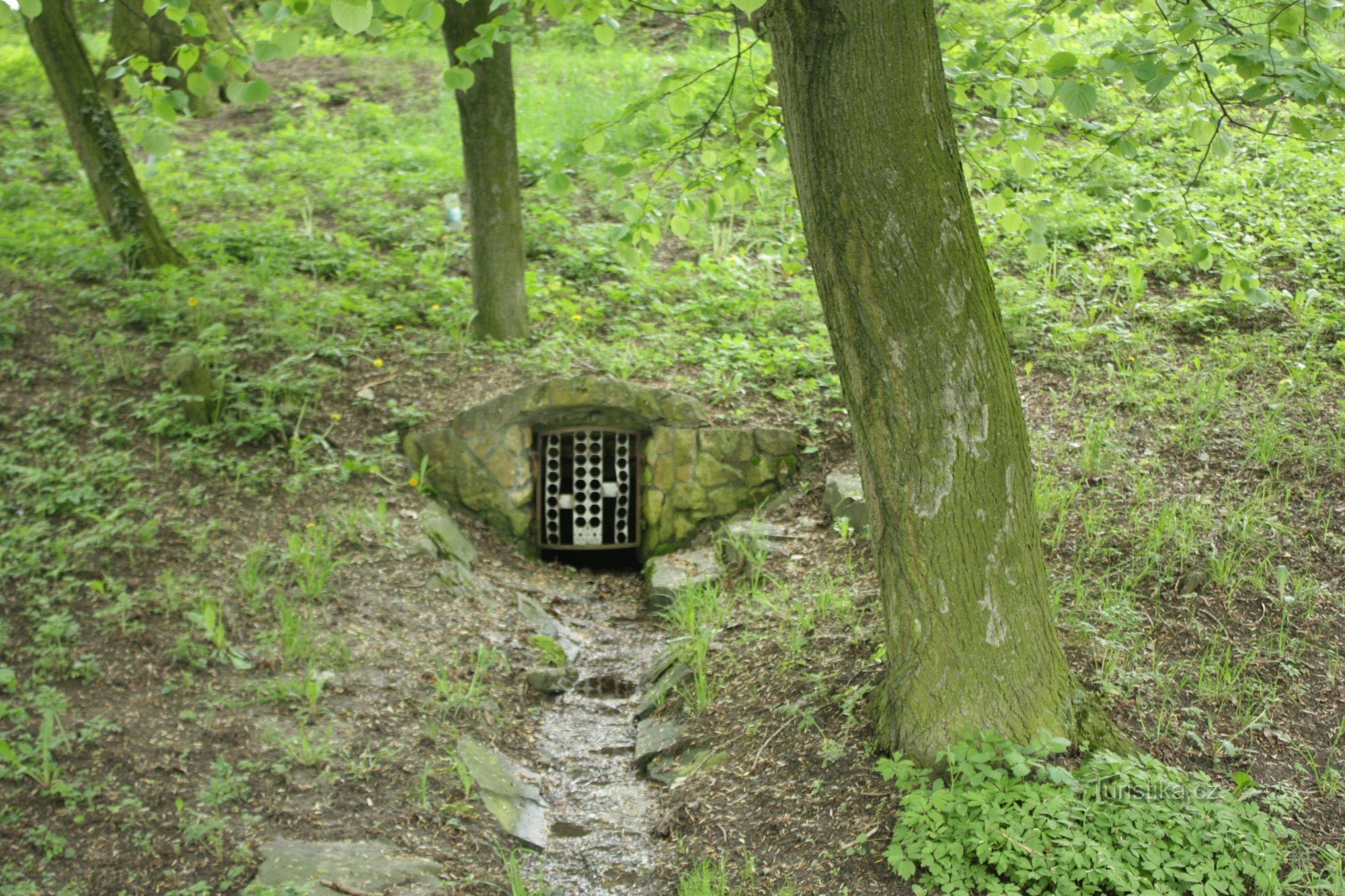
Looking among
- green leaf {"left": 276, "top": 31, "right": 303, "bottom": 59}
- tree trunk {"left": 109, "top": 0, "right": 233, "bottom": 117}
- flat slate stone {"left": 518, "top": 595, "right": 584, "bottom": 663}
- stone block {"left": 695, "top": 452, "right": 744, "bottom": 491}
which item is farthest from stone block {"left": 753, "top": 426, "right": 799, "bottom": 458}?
tree trunk {"left": 109, "top": 0, "right": 233, "bottom": 117}

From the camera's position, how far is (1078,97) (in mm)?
3359

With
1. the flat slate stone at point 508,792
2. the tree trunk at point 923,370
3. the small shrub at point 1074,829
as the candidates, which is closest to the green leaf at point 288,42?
the tree trunk at point 923,370

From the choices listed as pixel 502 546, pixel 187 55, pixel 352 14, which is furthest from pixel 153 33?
pixel 352 14

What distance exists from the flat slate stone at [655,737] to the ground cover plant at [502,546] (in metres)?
0.22

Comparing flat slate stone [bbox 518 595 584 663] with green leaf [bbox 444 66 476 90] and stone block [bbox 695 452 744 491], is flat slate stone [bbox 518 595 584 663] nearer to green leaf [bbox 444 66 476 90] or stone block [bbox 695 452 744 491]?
stone block [bbox 695 452 744 491]

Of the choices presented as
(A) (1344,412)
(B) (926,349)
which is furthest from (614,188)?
(A) (1344,412)

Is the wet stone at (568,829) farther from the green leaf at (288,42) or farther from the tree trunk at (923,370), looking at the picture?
the green leaf at (288,42)

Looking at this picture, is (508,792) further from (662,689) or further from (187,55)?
(187,55)

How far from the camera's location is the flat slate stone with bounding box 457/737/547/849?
3713 millimetres

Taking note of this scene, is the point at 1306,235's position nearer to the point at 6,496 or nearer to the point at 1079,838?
the point at 1079,838

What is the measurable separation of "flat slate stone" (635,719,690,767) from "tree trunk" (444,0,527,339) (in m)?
3.40

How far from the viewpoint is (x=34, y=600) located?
13.8ft

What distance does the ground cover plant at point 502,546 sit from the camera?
11.1ft

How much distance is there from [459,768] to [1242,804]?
275 cm
